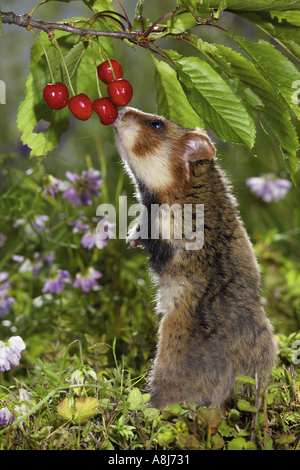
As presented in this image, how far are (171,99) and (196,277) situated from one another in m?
0.87

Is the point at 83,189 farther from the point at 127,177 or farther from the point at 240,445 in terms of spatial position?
the point at 240,445

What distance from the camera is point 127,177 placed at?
14.8 ft

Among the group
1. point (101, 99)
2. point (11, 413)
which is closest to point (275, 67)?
point (101, 99)

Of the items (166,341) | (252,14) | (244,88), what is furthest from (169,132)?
(166,341)

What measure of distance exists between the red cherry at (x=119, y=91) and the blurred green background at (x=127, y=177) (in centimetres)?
43

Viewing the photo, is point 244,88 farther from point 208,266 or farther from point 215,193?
point 208,266

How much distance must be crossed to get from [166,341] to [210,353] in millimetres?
197

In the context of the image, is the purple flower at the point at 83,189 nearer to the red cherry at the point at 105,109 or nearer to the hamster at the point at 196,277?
the hamster at the point at 196,277

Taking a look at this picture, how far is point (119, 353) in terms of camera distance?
109 inches

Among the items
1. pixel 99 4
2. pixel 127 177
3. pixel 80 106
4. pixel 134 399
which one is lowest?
pixel 134 399

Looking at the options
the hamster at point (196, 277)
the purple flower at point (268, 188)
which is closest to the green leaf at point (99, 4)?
the hamster at point (196, 277)

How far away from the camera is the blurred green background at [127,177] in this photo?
3.16 m

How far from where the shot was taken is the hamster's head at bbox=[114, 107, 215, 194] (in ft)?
6.53

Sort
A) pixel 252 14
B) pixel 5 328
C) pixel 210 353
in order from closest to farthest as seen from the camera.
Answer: pixel 252 14, pixel 210 353, pixel 5 328
